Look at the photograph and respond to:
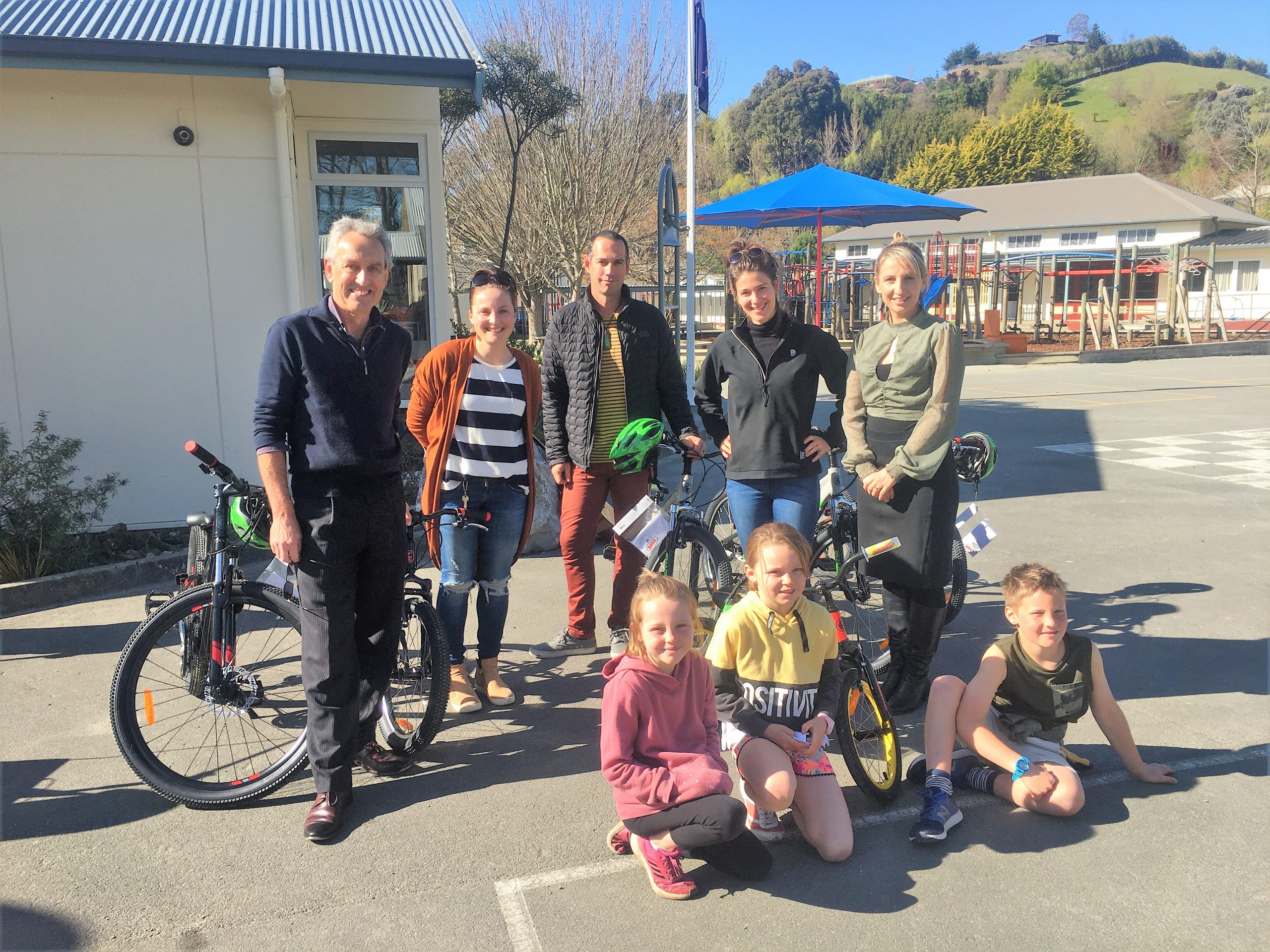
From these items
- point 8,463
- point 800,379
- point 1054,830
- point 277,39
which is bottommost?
point 1054,830

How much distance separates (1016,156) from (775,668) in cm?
6405

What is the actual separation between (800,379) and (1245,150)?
66350mm

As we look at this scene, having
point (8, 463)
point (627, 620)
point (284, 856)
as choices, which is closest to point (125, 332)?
point (8, 463)

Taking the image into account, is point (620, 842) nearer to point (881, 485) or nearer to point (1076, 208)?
point (881, 485)

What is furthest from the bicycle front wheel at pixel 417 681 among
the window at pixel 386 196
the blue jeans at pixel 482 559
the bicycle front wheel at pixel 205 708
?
the window at pixel 386 196

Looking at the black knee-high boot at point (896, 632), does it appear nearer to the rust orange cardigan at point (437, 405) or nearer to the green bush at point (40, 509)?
the rust orange cardigan at point (437, 405)

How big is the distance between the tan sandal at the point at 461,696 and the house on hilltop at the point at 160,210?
3712mm

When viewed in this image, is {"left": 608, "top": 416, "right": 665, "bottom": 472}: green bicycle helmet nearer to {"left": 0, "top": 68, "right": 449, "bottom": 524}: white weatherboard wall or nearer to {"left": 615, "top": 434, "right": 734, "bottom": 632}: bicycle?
{"left": 615, "top": 434, "right": 734, "bottom": 632}: bicycle

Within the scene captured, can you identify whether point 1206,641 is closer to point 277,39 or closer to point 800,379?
point 800,379

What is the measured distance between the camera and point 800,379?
4.14 metres

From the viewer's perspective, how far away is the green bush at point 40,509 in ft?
18.6

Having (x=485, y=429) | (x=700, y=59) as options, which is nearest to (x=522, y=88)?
(x=700, y=59)

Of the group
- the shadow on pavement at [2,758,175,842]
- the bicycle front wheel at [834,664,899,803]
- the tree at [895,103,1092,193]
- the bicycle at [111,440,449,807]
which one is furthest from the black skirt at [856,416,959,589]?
the tree at [895,103,1092,193]

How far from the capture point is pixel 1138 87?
10762cm
